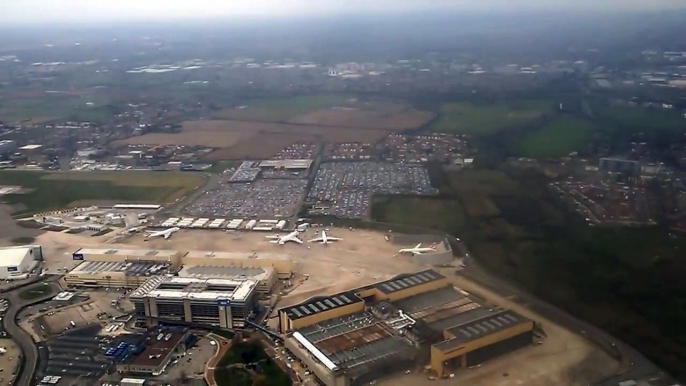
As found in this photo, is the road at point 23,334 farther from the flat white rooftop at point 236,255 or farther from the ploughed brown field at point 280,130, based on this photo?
the ploughed brown field at point 280,130

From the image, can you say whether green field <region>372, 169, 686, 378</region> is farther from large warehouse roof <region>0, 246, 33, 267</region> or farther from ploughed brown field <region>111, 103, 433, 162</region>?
large warehouse roof <region>0, 246, 33, 267</region>

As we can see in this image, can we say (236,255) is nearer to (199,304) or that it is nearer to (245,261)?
(245,261)

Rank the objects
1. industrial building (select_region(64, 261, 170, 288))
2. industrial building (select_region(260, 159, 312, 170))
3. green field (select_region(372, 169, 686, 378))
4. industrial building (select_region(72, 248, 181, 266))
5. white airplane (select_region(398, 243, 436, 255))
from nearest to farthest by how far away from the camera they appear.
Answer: green field (select_region(372, 169, 686, 378)) < industrial building (select_region(64, 261, 170, 288)) < industrial building (select_region(72, 248, 181, 266)) < white airplane (select_region(398, 243, 436, 255)) < industrial building (select_region(260, 159, 312, 170))

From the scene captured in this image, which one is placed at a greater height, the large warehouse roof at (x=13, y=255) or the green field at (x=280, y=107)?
the green field at (x=280, y=107)

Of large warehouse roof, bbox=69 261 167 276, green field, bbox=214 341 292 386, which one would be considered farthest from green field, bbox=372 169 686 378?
large warehouse roof, bbox=69 261 167 276

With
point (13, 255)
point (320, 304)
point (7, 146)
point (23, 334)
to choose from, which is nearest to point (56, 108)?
point (7, 146)

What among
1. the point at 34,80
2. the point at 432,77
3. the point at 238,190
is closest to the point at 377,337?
the point at 238,190

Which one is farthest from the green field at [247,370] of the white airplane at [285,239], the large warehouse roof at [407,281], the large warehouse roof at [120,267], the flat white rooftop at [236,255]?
the white airplane at [285,239]
